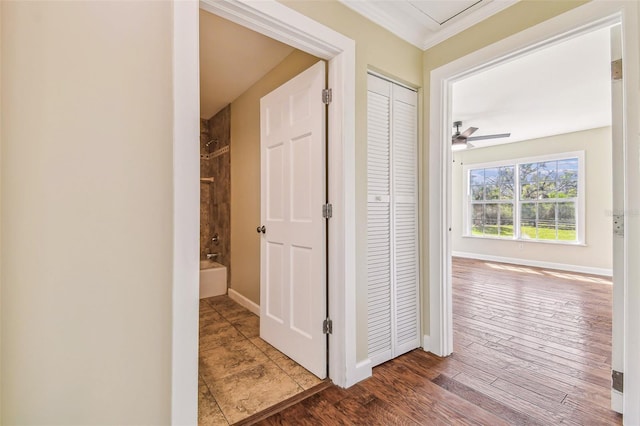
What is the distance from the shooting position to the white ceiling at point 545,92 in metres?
2.62

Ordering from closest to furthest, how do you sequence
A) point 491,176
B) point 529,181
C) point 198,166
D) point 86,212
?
point 86,212, point 198,166, point 529,181, point 491,176

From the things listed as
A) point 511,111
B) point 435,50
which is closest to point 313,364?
point 435,50

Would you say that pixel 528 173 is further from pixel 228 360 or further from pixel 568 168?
pixel 228 360

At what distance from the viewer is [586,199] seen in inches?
203

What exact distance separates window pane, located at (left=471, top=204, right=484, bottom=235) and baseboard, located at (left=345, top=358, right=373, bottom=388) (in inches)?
232

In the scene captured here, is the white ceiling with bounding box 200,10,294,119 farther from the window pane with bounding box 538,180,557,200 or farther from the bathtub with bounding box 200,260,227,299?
the window pane with bounding box 538,180,557,200

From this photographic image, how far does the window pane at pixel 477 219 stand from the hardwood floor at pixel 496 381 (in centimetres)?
355

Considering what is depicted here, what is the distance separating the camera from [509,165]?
240 inches

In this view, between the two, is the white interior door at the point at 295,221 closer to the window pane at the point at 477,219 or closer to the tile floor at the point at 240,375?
the tile floor at the point at 240,375

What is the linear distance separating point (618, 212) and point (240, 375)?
7.86 ft

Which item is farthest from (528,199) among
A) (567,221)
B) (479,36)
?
(479,36)

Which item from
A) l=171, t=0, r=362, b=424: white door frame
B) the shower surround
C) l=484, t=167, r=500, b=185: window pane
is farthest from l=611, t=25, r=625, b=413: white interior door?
l=484, t=167, r=500, b=185: window pane

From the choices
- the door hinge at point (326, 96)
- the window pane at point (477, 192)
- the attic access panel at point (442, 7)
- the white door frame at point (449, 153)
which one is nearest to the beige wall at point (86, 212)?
the door hinge at point (326, 96)

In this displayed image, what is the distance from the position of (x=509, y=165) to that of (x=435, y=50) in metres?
5.01
